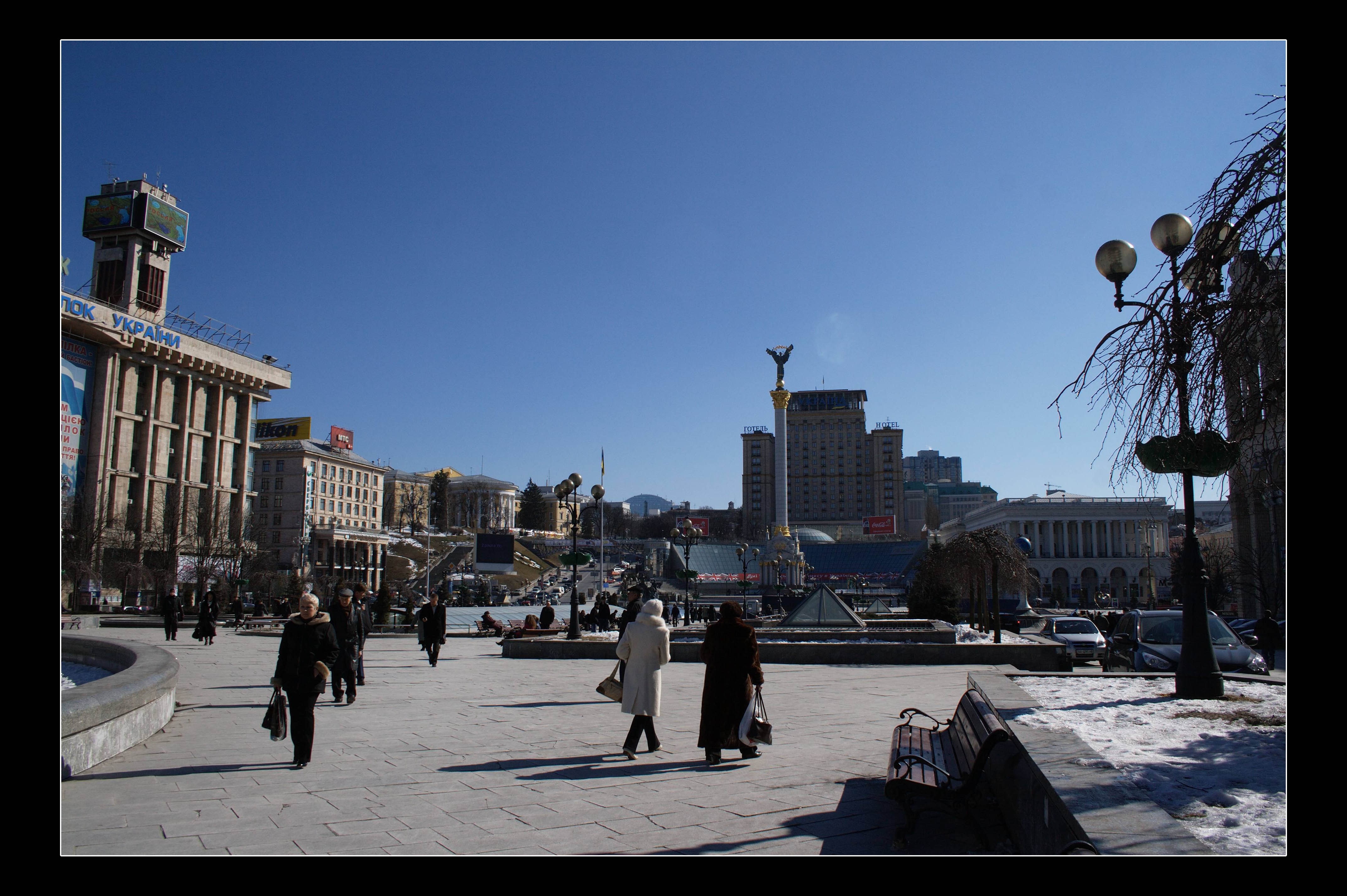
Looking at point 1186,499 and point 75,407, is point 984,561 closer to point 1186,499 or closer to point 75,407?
point 1186,499

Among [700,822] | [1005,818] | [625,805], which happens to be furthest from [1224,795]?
[625,805]

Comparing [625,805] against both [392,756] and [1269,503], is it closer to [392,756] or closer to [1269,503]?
[392,756]

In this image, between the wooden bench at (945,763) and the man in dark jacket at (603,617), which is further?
the man in dark jacket at (603,617)

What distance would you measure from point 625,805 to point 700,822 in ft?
2.29

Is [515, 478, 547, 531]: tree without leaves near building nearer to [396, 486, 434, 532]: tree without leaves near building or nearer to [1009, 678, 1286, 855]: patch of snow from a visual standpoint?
[396, 486, 434, 532]: tree without leaves near building

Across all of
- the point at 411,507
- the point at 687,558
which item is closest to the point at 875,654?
the point at 687,558

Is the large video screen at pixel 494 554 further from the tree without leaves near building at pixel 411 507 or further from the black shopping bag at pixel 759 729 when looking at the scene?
the tree without leaves near building at pixel 411 507

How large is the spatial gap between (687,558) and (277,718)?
1633 inches

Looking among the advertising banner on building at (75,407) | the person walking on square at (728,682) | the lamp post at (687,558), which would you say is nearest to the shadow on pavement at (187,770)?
the person walking on square at (728,682)

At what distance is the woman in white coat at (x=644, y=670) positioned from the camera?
7941mm

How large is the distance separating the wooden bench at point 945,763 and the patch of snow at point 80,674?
39.1 feet

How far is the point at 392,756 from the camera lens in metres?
7.77

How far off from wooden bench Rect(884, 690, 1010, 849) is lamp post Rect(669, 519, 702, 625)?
2443cm
